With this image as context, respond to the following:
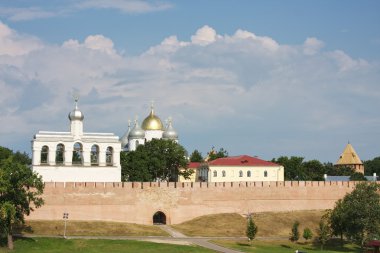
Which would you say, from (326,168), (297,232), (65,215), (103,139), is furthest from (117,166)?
(326,168)

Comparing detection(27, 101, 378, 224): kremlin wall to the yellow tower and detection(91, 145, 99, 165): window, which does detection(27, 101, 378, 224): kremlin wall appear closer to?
detection(91, 145, 99, 165): window

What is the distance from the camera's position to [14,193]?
48281 millimetres

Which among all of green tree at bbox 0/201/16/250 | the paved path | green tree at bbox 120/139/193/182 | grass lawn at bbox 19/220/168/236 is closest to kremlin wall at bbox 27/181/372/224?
grass lawn at bbox 19/220/168/236

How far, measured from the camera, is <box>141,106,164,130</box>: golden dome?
281 feet

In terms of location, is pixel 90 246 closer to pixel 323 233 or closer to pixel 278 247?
pixel 278 247

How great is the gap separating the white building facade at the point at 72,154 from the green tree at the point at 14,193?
10.8 meters

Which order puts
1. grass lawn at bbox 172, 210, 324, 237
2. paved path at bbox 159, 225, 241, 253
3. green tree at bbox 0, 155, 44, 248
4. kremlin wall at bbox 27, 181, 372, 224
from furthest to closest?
kremlin wall at bbox 27, 181, 372, 224, grass lawn at bbox 172, 210, 324, 237, paved path at bbox 159, 225, 241, 253, green tree at bbox 0, 155, 44, 248

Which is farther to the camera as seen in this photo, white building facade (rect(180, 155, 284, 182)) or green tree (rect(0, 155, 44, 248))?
white building facade (rect(180, 155, 284, 182))

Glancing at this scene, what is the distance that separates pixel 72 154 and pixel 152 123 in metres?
24.5

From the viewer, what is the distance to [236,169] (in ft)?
262

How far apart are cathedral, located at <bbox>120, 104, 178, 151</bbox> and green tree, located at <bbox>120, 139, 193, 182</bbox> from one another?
1041cm

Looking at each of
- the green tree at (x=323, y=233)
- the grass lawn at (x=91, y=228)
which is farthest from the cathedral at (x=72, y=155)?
the green tree at (x=323, y=233)

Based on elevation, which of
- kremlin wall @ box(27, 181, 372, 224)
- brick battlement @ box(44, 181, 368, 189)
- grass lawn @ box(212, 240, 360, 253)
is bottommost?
grass lawn @ box(212, 240, 360, 253)

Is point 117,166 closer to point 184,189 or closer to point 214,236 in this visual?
point 184,189
